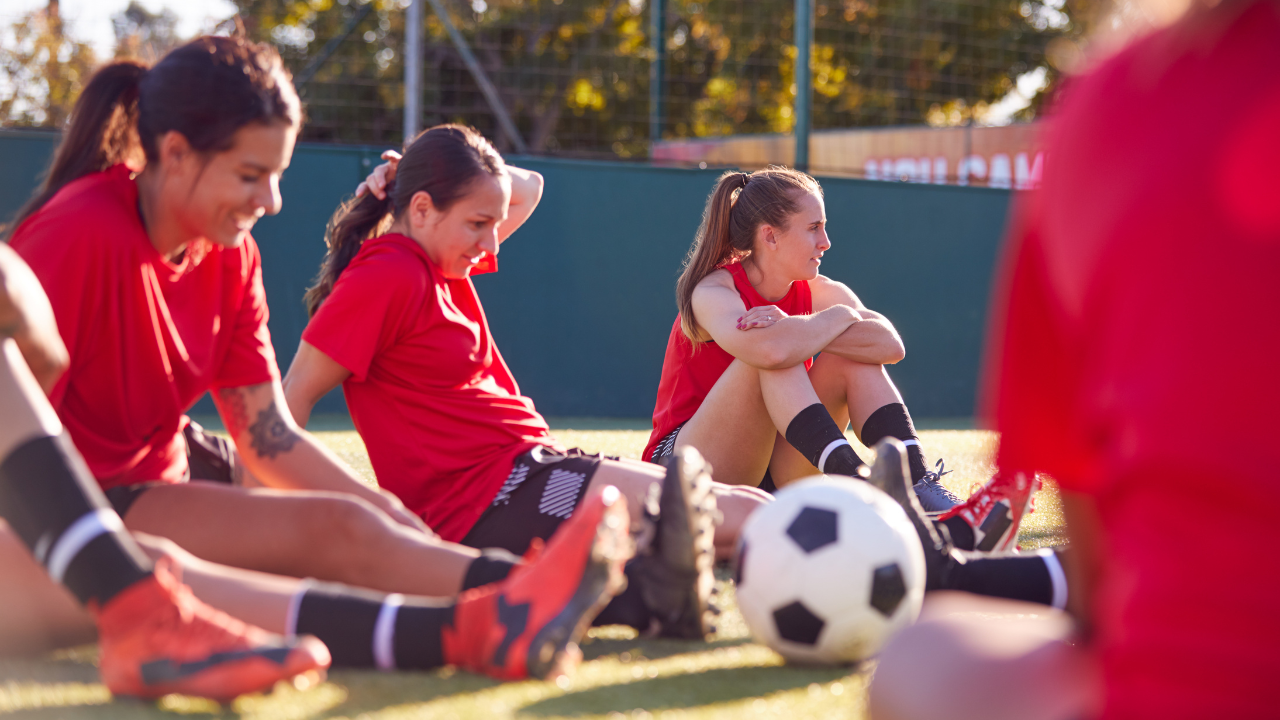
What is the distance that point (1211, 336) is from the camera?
0.91m

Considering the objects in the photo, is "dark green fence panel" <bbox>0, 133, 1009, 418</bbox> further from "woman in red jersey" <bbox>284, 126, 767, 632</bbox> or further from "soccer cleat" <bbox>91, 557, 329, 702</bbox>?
"soccer cleat" <bbox>91, 557, 329, 702</bbox>

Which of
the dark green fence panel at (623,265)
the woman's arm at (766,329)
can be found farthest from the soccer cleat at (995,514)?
the dark green fence panel at (623,265)

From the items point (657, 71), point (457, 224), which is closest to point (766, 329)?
point (457, 224)

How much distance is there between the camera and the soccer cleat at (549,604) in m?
1.78

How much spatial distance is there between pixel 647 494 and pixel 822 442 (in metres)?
0.79

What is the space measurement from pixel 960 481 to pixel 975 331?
15.7ft

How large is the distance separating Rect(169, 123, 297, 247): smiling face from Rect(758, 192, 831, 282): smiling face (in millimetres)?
2065

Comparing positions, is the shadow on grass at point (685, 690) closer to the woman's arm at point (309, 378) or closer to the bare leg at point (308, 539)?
the bare leg at point (308, 539)

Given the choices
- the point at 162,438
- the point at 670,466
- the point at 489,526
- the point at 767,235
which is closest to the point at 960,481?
the point at 767,235

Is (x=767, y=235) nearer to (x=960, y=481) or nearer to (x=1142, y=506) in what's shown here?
(x=960, y=481)

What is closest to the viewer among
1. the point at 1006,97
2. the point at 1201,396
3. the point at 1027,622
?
the point at 1201,396

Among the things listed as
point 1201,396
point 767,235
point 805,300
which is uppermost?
point 1201,396

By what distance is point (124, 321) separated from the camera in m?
2.14

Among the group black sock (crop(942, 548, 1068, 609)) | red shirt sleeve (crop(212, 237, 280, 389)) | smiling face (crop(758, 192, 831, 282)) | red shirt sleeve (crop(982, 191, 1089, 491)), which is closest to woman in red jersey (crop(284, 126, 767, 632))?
red shirt sleeve (crop(212, 237, 280, 389))
